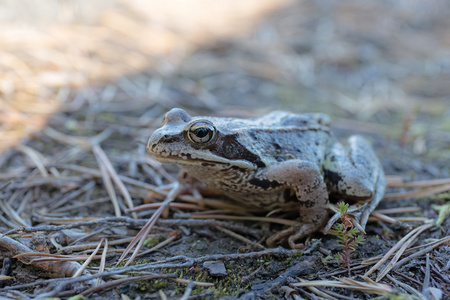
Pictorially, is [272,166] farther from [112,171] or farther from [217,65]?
[217,65]

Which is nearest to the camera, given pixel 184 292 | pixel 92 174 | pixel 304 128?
pixel 184 292

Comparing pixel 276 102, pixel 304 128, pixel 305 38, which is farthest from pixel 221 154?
pixel 305 38

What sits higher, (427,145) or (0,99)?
(0,99)

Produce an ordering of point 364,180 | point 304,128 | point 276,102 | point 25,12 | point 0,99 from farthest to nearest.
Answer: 1. point 25,12
2. point 276,102
3. point 0,99
4. point 304,128
5. point 364,180

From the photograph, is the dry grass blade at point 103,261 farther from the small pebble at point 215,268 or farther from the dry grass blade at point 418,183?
the dry grass blade at point 418,183

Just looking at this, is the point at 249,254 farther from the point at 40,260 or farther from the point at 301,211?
the point at 40,260

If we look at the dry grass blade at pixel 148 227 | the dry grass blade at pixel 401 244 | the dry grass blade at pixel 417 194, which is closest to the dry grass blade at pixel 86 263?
the dry grass blade at pixel 148 227

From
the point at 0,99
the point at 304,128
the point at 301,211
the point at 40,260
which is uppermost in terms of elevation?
the point at 0,99
